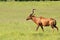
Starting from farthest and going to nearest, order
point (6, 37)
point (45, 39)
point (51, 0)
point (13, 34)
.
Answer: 1. point (51, 0)
2. point (13, 34)
3. point (6, 37)
4. point (45, 39)

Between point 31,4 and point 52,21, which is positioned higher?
point 52,21

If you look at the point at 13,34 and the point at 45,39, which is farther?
the point at 13,34

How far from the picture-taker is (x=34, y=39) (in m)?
12.6

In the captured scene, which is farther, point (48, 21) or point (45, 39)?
point (48, 21)

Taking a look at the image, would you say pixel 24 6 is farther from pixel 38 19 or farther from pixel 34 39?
pixel 34 39

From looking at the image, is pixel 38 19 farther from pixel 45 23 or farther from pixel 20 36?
pixel 20 36

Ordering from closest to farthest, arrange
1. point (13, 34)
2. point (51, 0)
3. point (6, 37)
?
point (6, 37) < point (13, 34) < point (51, 0)

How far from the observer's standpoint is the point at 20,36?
1359 cm

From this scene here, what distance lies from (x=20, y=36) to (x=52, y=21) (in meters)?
2.33

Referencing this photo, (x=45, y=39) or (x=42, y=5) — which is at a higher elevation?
(x=45, y=39)

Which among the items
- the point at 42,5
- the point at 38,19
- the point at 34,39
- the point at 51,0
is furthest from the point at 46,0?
the point at 34,39

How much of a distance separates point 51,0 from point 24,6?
8.99 metres

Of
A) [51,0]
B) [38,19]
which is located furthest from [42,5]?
[38,19]

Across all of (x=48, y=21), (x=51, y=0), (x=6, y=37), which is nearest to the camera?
(x=6, y=37)
